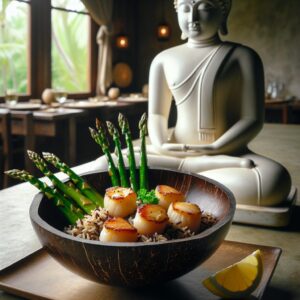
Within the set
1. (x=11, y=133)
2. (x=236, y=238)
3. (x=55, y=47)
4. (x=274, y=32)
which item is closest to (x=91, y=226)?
(x=236, y=238)

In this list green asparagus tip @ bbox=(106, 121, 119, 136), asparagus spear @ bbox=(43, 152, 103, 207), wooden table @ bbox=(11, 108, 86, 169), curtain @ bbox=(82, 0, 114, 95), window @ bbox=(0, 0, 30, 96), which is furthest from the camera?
curtain @ bbox=(82, 0, 114, 95)

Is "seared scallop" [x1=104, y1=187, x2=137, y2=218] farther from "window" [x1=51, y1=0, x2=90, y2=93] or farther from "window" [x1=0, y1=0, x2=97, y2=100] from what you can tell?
"window" [x1=51, y1=0, x2=90, y2=93]

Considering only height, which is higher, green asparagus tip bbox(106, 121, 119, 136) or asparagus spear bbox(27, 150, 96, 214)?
green asparagus tip bbox(106, 121, 119, 136)

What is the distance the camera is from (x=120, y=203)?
654mm

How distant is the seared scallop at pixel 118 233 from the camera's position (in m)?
0.55

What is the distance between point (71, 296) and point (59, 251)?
0.09m

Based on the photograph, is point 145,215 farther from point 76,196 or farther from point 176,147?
point 176,147

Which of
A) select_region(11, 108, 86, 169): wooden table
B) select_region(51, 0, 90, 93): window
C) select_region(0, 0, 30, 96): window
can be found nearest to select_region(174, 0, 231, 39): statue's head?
select_region(11, 108, 86, 169): wooden table

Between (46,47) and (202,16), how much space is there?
419 cm

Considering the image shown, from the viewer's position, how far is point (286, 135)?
240cm

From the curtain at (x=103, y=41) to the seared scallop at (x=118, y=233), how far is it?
556cm

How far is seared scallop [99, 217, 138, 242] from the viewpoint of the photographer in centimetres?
55

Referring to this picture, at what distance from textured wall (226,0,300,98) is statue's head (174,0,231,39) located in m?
5.49

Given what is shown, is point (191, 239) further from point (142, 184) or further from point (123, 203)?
point (142, 184)
